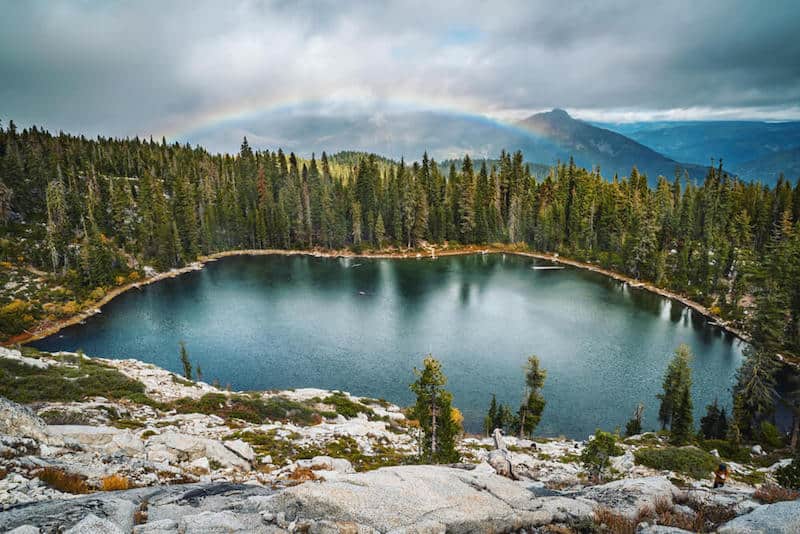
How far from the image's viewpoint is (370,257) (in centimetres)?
12550

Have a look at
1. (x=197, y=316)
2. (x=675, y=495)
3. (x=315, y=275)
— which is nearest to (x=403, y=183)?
(x=315, y=275)

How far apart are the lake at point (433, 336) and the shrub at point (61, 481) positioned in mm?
35140

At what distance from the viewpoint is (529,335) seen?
65.6 m

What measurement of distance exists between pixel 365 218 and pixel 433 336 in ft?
249

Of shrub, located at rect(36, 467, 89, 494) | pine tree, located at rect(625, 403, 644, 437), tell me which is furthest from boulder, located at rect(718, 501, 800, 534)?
pine tree, located at rect(625, 403, 644, 437)

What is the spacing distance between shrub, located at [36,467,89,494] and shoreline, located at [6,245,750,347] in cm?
6296

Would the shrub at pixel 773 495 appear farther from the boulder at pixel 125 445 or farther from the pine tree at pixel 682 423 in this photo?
the pine tree at pixel 682 423

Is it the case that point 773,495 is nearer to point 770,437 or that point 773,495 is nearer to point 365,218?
point 770,437

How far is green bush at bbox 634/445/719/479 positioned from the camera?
2486 cm

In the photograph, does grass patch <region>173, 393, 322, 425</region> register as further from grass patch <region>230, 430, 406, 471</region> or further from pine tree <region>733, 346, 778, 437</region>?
pine tree <region>733, 346, 778, 437</region>

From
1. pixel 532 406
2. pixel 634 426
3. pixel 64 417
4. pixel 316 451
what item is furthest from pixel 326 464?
pixel 634 426

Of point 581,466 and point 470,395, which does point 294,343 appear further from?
point 581,466

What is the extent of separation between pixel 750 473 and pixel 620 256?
88362 millimetres

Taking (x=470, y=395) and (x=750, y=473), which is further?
(x=470, y=395)
